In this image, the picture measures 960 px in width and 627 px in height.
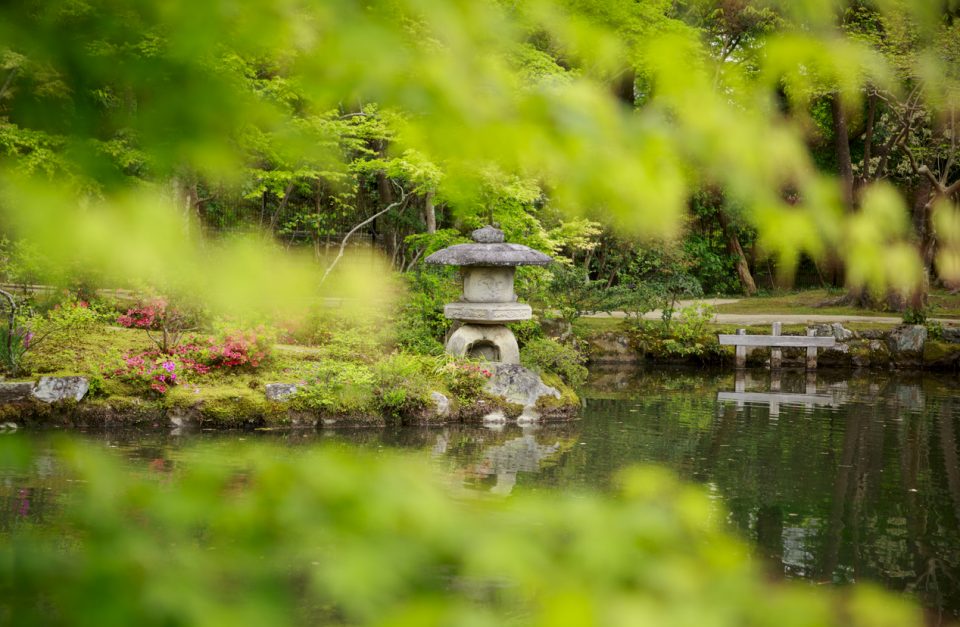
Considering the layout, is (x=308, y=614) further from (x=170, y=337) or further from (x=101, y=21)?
(x=170, y=337)

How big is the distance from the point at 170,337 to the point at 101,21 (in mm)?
10723

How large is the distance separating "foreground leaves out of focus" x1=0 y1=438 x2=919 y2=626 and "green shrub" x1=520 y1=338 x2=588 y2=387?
11.2m

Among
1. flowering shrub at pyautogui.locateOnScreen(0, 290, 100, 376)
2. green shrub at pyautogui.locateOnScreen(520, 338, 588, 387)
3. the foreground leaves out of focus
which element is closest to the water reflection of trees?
green shrub at pyautogui.locateOnScreen(520, 338, 588, 387)

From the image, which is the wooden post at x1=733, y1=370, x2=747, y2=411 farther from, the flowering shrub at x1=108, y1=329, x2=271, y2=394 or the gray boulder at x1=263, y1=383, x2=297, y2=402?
the flowering shrub at x1=108, y1=329, x2=271, y2=394

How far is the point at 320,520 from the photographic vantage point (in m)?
1.03

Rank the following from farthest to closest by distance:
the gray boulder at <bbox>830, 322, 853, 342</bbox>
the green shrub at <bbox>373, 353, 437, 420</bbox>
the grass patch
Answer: the grass patch
the gray boulder at <bbox>830, 322, 853, 342</bbox>
the green shrub at <bbox>373, 353, 437, 420</bbox>

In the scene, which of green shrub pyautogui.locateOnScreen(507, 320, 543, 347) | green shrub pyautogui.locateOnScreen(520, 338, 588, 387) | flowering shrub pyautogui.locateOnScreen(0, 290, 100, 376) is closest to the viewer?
Answer: flowering shrub pyautogui.locateOnScreen(0, 290, 100, 376)

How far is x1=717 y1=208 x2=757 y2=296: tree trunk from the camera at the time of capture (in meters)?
24.3

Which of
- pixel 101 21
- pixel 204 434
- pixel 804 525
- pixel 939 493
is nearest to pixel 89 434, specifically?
pixel 204 434

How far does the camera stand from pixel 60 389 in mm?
9812

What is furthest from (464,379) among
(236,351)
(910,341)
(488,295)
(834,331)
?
(910,341)

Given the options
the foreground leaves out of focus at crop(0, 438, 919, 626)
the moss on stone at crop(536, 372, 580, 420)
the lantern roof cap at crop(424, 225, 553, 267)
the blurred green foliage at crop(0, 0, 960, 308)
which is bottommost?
the moss on stone at crop(536, 372, 580, 420)

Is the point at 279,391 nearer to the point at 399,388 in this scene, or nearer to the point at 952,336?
the point at 399,388

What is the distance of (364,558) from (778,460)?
9336 mm
